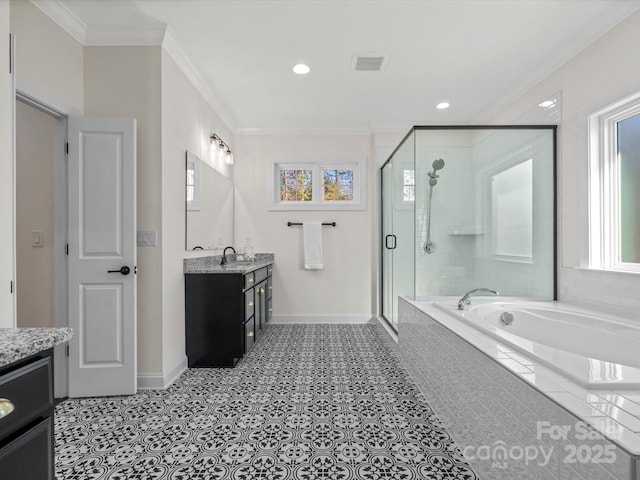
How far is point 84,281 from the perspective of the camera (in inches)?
88.7

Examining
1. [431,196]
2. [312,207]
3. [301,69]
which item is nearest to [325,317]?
[312,207]

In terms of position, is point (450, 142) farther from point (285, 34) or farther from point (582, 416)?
point (582, 416)

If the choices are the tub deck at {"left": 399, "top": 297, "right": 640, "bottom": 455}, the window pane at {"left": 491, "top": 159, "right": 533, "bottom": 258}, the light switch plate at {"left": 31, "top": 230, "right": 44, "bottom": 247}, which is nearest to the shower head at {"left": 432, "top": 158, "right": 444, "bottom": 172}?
the window pane at {"left": 491, "top": 159, "right": 533, "bottom": 258}

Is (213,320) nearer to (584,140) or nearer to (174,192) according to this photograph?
(174,192)

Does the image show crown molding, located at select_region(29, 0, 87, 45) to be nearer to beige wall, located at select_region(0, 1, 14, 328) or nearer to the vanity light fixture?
beige wall, located at select_region(0, 1, 14, 328)

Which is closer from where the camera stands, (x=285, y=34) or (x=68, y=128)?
(x=68, y=128)

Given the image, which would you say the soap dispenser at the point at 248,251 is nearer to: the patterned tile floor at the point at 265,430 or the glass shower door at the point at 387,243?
the patterned tile floor at the point at 265,430

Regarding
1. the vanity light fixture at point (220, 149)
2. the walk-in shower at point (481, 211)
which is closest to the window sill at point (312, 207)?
the vanity light fixture at point (220, 149)

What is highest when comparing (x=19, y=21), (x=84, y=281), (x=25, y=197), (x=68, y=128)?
(x=19, y=21)

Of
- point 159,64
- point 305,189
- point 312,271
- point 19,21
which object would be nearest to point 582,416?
point 159,64

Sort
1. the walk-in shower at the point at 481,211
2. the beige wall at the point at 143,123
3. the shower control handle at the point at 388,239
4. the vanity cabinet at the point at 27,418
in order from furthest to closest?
1. the shower control handle at the point at 388,239
2. the walk-in shower at the point at 481,211
3. the beige wall at the point at 143,123
4. the vanity cabinet at the point at 27,418

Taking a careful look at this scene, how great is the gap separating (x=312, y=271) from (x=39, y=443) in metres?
3.65

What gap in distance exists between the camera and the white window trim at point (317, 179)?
4359 millimetres

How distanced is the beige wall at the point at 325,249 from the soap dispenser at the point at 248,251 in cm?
7
